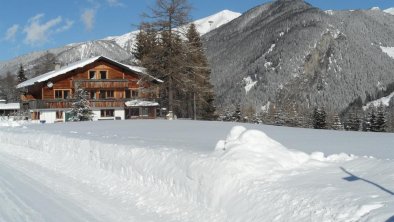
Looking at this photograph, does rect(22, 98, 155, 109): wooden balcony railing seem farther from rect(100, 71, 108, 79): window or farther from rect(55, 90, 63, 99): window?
rect(100, 71, 108, 79): window

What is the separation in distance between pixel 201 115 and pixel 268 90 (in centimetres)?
13848

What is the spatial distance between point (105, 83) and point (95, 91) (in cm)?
159

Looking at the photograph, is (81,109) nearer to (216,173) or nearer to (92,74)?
(92,74)

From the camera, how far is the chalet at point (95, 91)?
54750mm

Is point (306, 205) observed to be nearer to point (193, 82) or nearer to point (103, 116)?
point (193, 82)

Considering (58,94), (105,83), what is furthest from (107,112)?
(58,94)

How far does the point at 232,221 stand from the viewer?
763 centimetres

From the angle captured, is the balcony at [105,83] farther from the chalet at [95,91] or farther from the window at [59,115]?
the window at [59,115]

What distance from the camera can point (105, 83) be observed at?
2247 inches

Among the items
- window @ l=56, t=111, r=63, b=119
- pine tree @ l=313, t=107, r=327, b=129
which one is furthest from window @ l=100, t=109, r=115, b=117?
pine tree @ l=313, t=107, r=327, b=129

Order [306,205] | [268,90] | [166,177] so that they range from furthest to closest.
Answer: [268,90], [166,177], [306,205]

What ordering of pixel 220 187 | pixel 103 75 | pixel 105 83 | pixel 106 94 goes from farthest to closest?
pixel 103 75 → pixel 106 94 → pixel 105 83 → pixel 220 187

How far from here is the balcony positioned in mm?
56312

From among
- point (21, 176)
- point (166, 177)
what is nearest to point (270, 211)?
point (166, 177)
